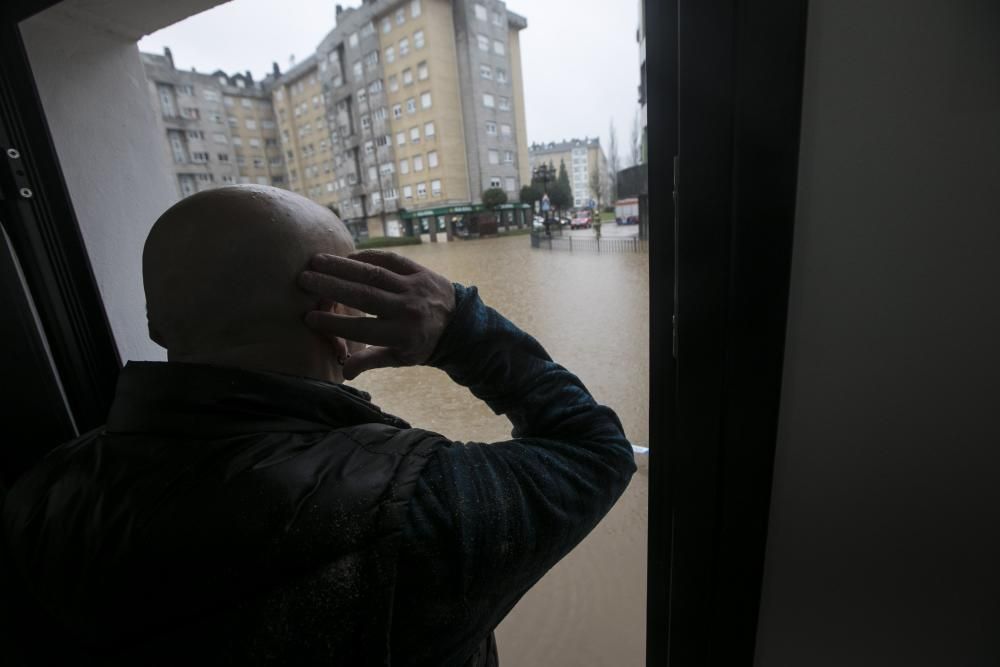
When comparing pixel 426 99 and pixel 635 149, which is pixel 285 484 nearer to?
pixel 635 149

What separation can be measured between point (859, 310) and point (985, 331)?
0.44 feet

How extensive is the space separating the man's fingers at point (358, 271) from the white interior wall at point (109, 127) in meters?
0.87

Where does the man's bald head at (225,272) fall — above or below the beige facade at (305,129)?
below

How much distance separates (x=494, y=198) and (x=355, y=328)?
107cm

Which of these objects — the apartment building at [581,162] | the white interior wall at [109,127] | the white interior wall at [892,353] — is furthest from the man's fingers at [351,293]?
the white interior wall at [109,127]

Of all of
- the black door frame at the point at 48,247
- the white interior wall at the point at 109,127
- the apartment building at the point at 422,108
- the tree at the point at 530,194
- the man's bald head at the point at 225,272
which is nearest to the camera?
the man's bald head at the point at 225,272

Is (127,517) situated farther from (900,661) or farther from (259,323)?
(900,661)

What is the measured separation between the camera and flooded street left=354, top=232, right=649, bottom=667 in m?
1.34

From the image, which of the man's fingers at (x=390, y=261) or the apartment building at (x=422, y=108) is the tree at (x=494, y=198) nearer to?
the apartment building at (x=422, y=108)

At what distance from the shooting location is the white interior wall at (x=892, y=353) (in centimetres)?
52

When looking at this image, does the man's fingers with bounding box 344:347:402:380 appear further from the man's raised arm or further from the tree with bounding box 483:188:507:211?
the tree with bounding box 483:188:507:211

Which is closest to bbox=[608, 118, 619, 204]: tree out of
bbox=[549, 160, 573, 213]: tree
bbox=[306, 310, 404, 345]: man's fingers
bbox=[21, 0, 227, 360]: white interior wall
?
bbox=[549, 160, 573, 213]: tree

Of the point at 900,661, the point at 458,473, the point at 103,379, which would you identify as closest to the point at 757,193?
the point at 458,473

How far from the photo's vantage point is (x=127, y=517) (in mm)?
432
